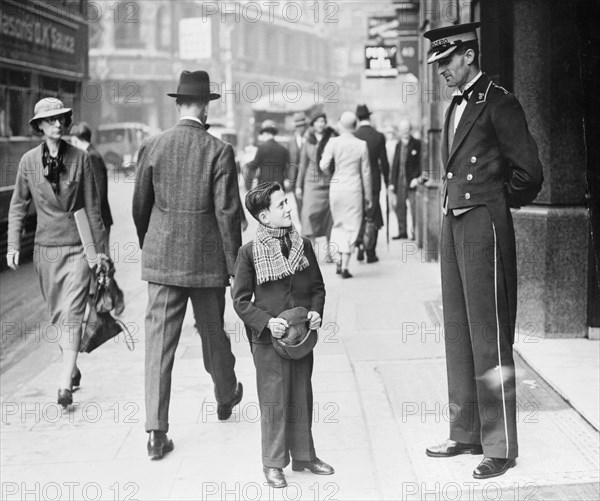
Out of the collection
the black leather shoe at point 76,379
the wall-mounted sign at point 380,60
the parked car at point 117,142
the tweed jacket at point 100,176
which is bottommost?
the black leather shoe at point 76,379

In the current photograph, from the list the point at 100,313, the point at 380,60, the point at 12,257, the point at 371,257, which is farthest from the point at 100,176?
the point at 380,60

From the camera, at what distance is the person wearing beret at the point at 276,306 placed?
190 inches

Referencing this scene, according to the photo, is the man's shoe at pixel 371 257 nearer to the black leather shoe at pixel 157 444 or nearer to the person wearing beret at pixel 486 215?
the black leather shoe at pixel 157 444

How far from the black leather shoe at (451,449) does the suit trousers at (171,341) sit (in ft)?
4.51

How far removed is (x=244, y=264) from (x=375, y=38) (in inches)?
699

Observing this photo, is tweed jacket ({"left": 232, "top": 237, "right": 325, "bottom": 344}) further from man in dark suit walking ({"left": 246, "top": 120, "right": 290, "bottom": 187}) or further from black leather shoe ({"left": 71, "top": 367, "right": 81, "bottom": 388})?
man in dark suit walking ({"left": 246, "top": 120, "right": 290, "bottom": 187})

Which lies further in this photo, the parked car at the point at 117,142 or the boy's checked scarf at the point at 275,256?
the parked car at the point at 117,142

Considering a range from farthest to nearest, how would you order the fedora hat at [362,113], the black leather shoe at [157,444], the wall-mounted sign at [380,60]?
the wall-mounted sign at [380,60], the fedora hat at [362,113], the black leather shoe at [157,444]

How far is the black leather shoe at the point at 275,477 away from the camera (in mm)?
4887

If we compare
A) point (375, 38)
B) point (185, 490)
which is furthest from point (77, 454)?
point (375, 38)

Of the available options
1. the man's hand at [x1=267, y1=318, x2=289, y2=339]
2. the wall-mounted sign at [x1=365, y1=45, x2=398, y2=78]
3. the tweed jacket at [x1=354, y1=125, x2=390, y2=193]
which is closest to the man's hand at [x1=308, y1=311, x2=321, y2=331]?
the man's hand at [x1=267, y1=318, x2=289, y2=339]

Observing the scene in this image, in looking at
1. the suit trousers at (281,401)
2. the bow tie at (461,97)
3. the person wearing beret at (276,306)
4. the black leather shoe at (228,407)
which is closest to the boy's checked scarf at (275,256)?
the person wearing beret at (276,306)

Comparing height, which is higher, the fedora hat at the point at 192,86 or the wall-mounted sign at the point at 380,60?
the wall-mounted sign at the point at 380,60

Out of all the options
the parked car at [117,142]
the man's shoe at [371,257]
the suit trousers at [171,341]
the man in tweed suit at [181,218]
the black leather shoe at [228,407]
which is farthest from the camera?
the parked car at [117,142]
